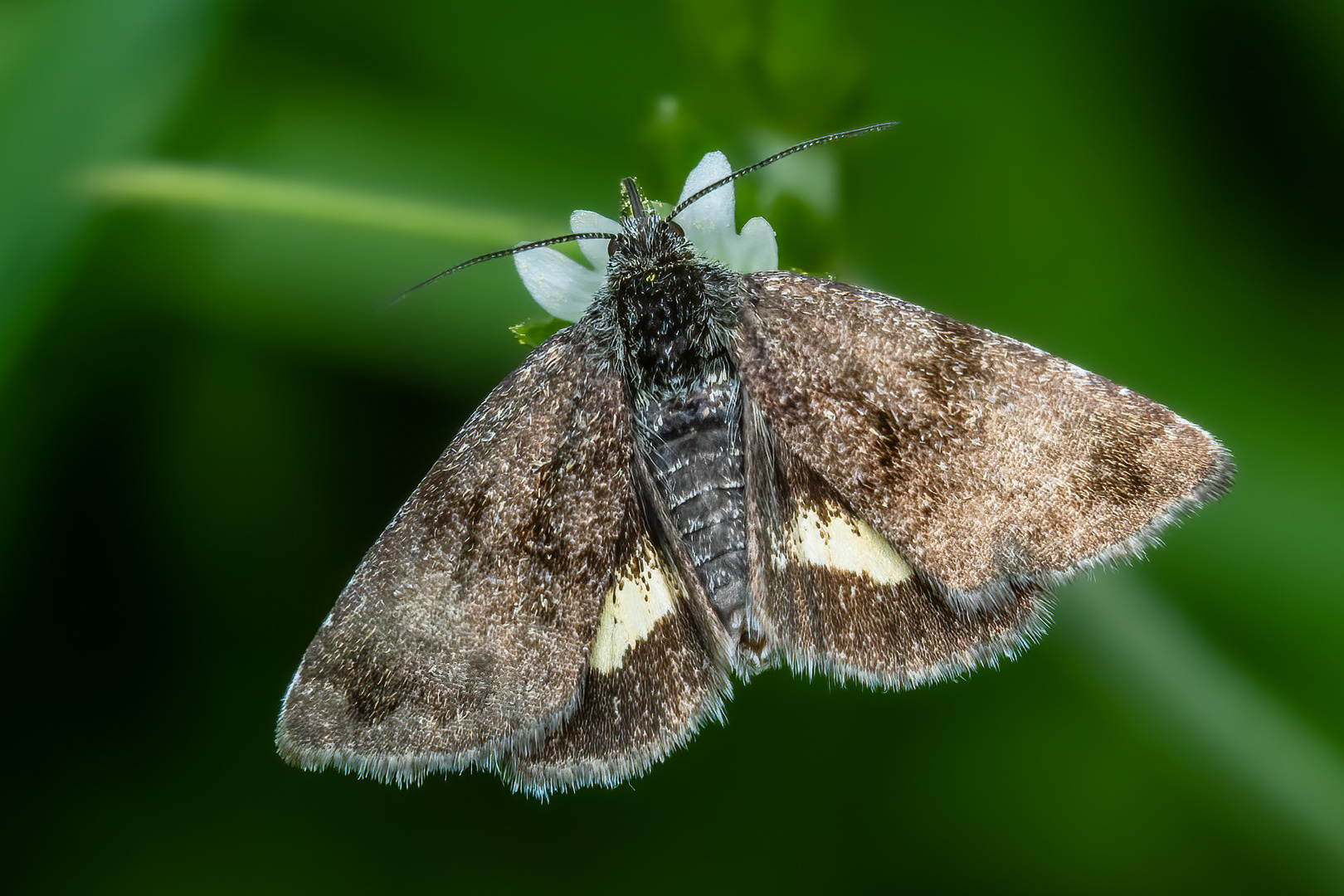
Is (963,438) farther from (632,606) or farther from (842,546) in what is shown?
(632,606)

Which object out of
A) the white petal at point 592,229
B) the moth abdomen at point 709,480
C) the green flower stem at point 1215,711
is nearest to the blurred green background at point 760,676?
the green flower stem at point 1215,711

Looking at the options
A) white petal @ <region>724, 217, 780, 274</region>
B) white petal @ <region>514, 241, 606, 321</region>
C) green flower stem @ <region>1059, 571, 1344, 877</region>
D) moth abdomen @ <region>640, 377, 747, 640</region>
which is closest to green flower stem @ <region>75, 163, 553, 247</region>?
white petal @ <region>514, 241, 606, 321</region>

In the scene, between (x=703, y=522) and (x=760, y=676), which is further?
(x=760, y=676)

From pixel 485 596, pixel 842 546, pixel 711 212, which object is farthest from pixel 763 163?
pixel 485 596

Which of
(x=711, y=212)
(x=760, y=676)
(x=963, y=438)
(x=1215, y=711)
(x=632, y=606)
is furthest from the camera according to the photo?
(x=760, y=676)

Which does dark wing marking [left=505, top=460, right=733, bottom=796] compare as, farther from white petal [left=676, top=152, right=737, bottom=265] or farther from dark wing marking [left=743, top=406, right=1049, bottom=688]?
white petal [left=676, top=152, right=737, bottom=265]

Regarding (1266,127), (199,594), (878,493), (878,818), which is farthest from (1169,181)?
(199,594)

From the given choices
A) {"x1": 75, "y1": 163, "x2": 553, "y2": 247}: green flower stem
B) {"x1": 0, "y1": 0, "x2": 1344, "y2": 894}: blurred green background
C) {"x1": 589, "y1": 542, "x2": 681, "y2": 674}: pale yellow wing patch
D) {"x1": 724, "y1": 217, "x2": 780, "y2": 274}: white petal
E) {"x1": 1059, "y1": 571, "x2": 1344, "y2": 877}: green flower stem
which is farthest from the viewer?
{"x1": 0, "y1": 0, "x2": 1344, "y2": 894}: blurred green background

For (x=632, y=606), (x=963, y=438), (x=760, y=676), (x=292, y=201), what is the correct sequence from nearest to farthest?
(x=963, y=438)
(x=632, y=606)
(x=292, y=201)
(x=760, y=676)
